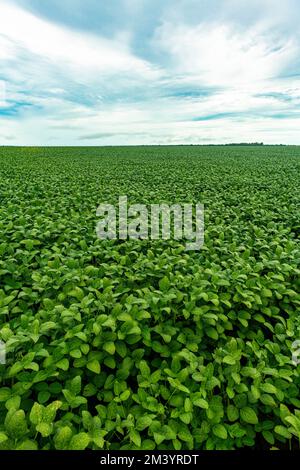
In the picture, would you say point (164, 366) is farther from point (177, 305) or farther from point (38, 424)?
point (38, 424)

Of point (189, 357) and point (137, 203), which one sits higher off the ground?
point (137, 203)

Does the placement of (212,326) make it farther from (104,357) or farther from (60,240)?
(60,240)

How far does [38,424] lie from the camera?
1.63 meters

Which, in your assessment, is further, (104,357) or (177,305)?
(177,305)

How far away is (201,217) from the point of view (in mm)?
6422

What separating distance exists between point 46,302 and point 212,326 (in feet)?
5.38

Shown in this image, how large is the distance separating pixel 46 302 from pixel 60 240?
2.04 m

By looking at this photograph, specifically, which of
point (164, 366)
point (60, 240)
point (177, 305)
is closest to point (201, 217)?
point (60, 240)
